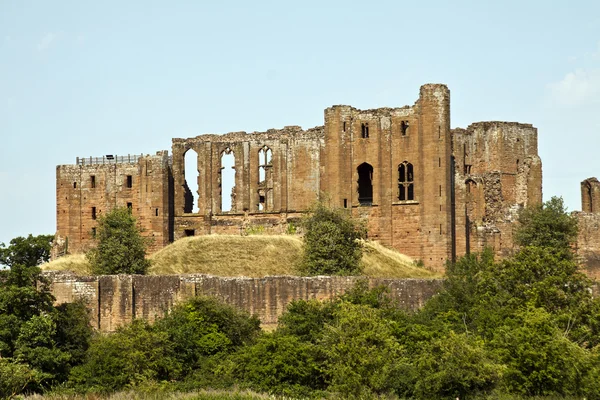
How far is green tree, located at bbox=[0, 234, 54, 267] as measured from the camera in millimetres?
55188

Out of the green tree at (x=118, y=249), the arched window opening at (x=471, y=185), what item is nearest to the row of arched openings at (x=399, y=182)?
the arched window opening at (x=471, y=185)

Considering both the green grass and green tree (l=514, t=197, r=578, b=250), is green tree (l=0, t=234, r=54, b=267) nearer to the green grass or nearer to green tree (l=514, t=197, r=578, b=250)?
the green grass

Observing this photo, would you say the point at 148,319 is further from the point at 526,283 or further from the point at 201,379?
the point at 526,283

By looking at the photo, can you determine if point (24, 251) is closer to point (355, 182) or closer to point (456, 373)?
point (456, 373)

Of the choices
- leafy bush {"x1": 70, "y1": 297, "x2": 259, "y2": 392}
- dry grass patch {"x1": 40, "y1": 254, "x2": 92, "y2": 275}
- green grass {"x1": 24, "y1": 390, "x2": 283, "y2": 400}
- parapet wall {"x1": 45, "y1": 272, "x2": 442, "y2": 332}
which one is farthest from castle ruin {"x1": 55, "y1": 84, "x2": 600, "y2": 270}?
green grass {"x1": 24, "y1": 390, "x2": 283, "y2": 400}

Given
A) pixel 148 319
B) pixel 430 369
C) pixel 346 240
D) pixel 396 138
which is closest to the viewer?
pixel 430 369

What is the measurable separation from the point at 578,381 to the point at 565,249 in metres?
21.6

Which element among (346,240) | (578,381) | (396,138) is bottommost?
(578,381)

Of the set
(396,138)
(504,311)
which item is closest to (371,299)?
(504,311)

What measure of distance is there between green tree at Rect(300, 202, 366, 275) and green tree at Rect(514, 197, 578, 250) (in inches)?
300

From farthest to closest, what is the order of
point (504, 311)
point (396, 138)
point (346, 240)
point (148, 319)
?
point (396, 138) < point (346, 240) < point (148, 319) < point (504, 311)

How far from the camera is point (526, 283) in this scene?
184 ft

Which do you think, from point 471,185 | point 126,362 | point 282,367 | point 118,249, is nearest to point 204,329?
point 126,362

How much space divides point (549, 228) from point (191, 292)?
20.5 metres
